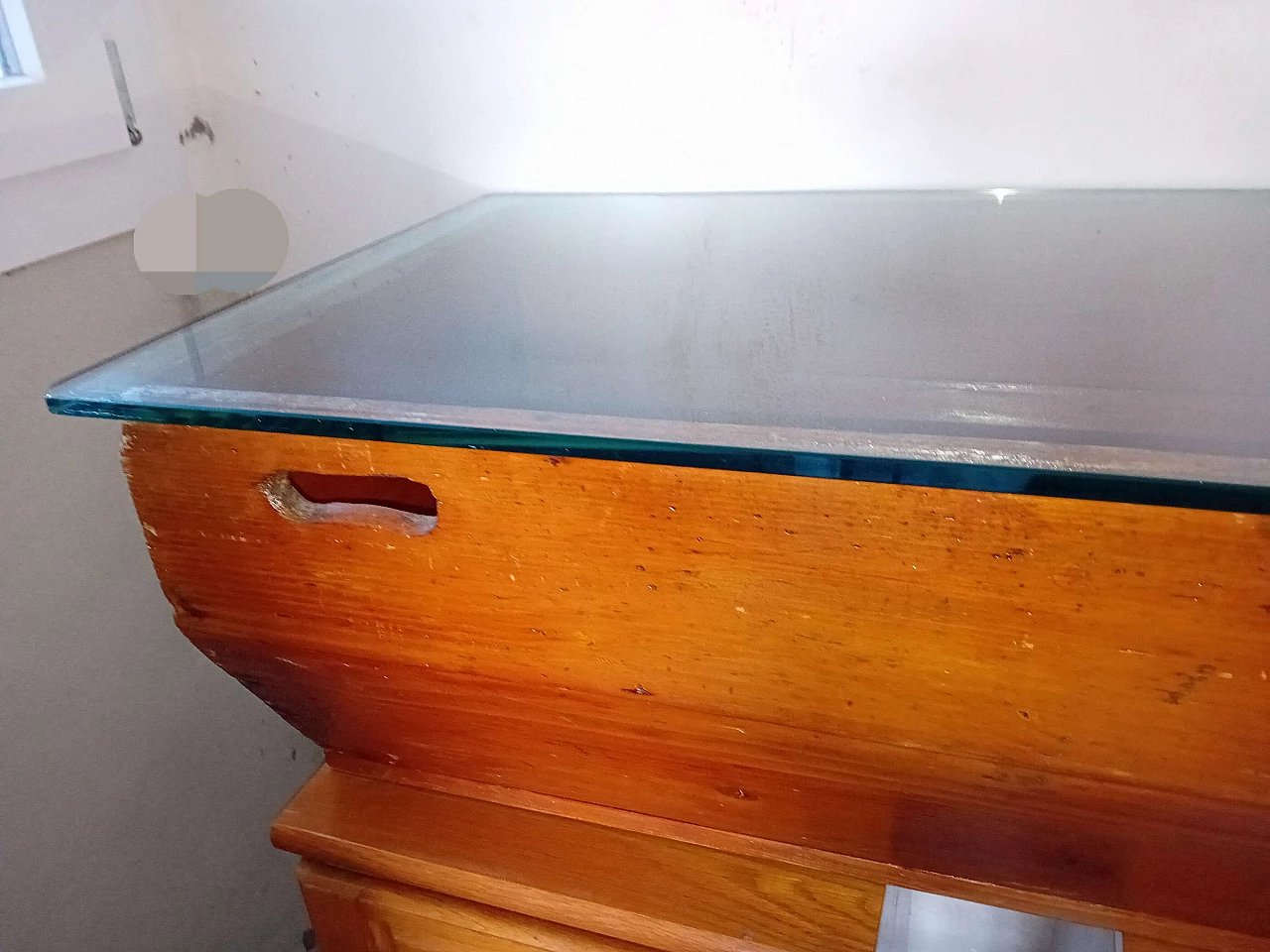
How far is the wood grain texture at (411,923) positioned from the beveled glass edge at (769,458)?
29 centimetres

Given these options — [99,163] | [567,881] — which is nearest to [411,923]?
[567,881]

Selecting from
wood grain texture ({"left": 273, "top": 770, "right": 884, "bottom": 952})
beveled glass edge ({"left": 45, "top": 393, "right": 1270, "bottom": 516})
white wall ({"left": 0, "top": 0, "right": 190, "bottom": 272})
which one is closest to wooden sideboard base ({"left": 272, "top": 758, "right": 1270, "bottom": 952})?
wood grain texture ({"left": 273, "top": 770, "right": 884, "bottom": 952})

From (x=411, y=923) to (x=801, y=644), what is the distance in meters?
0.32

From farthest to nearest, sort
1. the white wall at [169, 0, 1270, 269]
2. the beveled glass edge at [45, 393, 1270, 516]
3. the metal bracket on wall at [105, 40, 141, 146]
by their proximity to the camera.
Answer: the metal bracket on wall at [105, 40, 141, 146]
the white wall at [169, 0, 1270, 269]
the beveled glass edge at [45, 393, 1270, 516]

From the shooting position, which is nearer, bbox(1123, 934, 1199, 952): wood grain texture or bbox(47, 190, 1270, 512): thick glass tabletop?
bbox(47, 190, 1270, 512): thick glass tabletop

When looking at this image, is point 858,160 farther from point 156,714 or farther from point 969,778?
Answer: point 156,714

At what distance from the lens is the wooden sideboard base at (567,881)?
1.44 feet

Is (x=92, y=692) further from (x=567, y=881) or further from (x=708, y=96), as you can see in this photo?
(x=708, y=96)

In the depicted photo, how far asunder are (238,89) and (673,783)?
68 centimetres

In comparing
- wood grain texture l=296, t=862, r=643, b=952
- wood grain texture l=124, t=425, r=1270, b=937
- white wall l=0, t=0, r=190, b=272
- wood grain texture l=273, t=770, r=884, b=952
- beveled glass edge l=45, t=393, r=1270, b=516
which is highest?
white wall l=0, t=0, r=190, b=272

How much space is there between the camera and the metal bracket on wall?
684mm

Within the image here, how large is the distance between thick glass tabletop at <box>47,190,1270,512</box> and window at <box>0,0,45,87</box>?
0.27 m

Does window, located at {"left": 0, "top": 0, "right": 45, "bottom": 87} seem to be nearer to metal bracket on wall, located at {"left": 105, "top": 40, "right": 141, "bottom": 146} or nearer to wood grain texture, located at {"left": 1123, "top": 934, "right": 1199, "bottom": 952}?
metal bracket on wall, located at {"left": 105, "top": 40, "right": 141, "bottom": 146}

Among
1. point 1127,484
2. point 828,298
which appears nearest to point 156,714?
point 828,298
